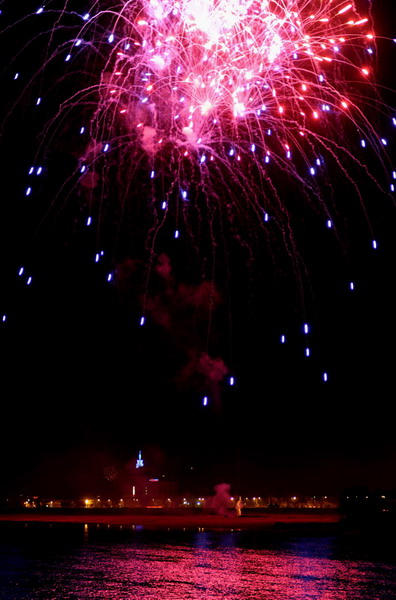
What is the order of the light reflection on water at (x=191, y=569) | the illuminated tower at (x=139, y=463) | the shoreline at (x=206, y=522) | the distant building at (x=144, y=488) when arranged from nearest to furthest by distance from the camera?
the light reflection on water at (x=191, y=569) → the shoreline at (x=206, y=522) → the distant building at (x=144, y=488) → the illuminated tower at (x=139, y=463)

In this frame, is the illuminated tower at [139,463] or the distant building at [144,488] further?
the illuminated tower at [139,463]

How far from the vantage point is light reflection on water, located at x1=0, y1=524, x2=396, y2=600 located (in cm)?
814

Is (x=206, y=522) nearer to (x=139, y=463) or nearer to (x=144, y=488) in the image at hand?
(x=144, y=488)

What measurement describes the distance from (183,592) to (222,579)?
119 centimetres

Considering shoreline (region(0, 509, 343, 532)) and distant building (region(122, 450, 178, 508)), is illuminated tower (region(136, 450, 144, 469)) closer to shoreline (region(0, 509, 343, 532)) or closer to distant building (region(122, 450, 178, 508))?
distant building (region(122, 450, 178, 508))

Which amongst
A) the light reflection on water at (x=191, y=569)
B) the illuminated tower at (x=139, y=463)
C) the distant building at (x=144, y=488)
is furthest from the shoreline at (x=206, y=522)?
the illuminated tower at (x=139, y=463)

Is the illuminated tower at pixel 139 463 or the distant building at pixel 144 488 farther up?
the illuminated tower at pixel 139 463

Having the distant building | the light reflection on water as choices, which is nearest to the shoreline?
the light reflection on water

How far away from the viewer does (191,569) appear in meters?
10.3

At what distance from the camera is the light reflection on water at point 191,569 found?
8141 millimetres

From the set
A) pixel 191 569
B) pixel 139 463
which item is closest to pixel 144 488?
pixel 139 463

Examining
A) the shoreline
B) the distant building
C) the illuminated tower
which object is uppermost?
the illuminated tower

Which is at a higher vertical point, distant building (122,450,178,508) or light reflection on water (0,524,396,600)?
distant building (122,450,178,508)

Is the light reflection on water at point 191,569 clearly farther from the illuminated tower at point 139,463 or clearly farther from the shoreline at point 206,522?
the illuminated tower at point 139,463
